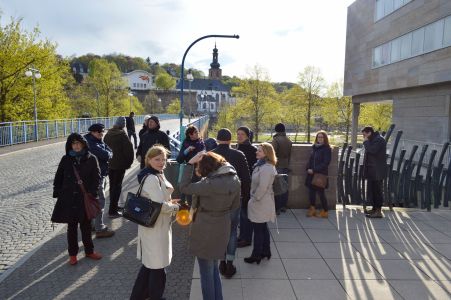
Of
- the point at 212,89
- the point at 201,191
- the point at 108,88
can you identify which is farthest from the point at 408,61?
the point at 212,89

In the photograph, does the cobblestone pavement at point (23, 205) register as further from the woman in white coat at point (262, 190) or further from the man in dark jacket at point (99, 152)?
the woman in white coat at point (262, 190)

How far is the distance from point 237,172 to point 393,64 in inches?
1008

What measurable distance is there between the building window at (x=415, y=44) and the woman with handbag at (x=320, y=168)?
58.8 feet

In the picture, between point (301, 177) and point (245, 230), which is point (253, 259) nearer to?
point (245, 230)

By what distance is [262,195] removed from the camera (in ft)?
15.0

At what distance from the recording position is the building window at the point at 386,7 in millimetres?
25125

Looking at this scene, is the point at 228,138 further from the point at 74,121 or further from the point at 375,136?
the point at 74,121

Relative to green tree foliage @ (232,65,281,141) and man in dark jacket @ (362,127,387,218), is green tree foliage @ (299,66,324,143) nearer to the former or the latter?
green tree foliage @ (232,65,281,141)

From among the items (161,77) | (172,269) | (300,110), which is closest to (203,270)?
(172,269)

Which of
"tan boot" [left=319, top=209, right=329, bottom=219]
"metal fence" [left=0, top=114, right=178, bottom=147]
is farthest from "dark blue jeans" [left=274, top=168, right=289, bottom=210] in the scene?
"metal fence" [left=0, top=114, right=178, bottom=147]

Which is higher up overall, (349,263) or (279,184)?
(279,184)

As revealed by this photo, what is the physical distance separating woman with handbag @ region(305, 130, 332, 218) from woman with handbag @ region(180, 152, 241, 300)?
3634 mm

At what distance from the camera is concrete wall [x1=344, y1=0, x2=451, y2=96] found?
20.8 meters

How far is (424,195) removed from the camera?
8.81m
